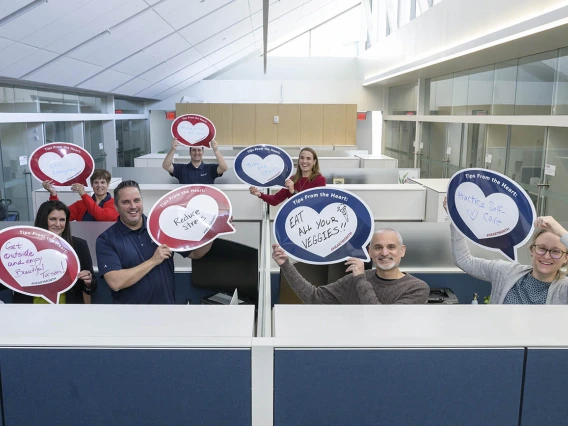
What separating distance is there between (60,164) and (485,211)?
299 cm

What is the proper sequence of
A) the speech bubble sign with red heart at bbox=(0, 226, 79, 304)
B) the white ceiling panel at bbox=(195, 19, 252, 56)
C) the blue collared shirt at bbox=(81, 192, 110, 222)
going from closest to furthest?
the speech bubble sign with red heart at bbox=(0, 226, 79, 304) → the blue collared shirt at bbox=(81, 192, 110, 222) → the white ceiling panel at bbox=(195, 19, 252, 56)

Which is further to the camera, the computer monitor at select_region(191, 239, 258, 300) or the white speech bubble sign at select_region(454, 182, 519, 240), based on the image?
the computer monitor at select_region(191, 239, 258, 300)

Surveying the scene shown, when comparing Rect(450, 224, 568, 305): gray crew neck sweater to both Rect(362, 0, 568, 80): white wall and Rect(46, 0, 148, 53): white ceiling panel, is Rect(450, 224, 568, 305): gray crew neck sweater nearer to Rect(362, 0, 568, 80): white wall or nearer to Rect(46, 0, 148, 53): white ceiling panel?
Rect(362, 0, 568, 80): white wall

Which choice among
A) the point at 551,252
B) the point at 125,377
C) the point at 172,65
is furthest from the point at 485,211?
the point at 172,65

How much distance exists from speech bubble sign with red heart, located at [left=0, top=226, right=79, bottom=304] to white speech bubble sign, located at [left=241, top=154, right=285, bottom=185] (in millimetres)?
2454

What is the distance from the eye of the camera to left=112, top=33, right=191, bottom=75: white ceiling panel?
6.77 meters

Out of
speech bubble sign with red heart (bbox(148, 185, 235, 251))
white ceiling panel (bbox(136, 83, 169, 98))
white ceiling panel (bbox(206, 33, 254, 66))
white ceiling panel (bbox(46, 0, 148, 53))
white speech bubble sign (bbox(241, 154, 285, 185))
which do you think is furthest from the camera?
white ceiling panel (bbox(136, 83, 169, 98))

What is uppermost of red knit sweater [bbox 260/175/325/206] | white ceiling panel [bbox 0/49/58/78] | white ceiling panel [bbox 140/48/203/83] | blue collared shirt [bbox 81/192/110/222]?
white ceiling panel [bbox 140/48/203/83]

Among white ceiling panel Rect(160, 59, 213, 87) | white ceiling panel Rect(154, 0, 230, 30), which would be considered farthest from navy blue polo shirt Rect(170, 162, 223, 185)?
white ceiling panel Rect(160, 59, 213, 87)

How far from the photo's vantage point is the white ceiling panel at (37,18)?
362 cm

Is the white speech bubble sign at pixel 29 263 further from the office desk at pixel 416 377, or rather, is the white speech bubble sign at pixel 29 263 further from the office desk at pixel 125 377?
the office desk at pixel 416 377

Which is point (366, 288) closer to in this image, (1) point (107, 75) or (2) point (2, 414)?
(2) point (2, 414)

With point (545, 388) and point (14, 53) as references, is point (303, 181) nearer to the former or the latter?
point (14, 53)

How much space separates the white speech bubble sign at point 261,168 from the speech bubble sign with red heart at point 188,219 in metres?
2.14
